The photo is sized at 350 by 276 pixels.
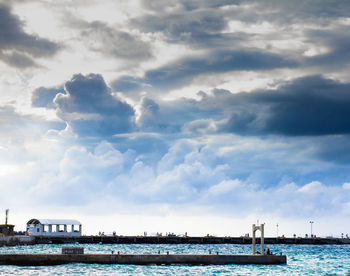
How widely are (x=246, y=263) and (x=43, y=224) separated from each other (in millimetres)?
119332

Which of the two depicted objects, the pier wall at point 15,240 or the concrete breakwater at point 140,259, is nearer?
the concrete breakwater at point 140,259

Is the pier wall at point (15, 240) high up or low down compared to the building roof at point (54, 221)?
down

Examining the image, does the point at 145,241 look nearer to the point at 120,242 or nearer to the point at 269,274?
the point at 120,242

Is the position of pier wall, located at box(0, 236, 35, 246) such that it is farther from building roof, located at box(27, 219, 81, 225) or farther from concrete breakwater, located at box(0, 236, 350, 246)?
building roof, located at box(27, 219, 81, 225)

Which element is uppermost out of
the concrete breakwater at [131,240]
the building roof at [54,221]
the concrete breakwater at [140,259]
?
the building roof at [54,221]

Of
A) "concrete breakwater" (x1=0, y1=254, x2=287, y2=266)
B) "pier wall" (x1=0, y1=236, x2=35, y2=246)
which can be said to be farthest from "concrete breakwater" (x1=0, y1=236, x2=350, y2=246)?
"concrete breakwater" (x1=0, y1=254, x2=287, y2=266)

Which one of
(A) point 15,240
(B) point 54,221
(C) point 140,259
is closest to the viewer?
(C) point 140,259

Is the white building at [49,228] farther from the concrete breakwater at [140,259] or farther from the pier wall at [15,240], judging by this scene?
the concrete breakwater at [140,259]

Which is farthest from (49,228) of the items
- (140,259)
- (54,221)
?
(140,259)

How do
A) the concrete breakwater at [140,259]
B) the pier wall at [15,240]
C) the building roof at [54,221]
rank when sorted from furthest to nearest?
1. the building roof at [54,221]
2. the pier wall at [15,240]
3. the concrete breakwater at [140,259]

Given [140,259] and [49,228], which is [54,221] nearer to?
[49,228]

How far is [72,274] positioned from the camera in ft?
186

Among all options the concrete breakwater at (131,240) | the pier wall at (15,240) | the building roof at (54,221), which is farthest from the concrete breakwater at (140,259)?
the building roof at (54,221)

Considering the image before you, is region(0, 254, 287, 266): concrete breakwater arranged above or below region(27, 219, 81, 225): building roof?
below
